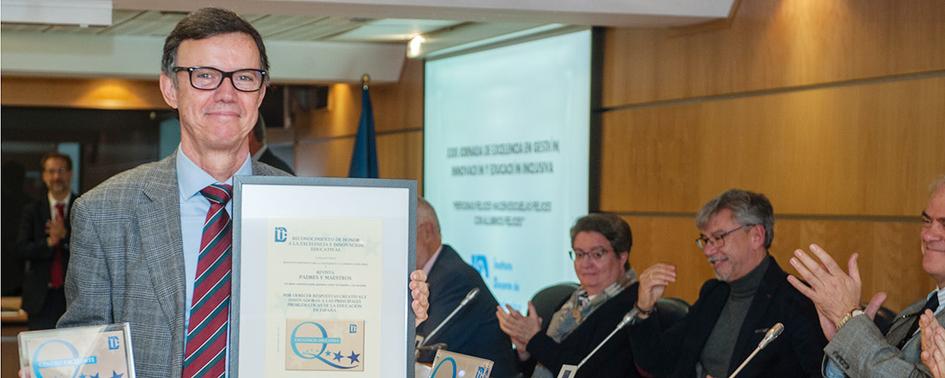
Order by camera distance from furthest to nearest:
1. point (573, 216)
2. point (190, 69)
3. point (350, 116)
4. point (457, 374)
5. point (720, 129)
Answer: point (350, 116)
point (573, 216)
point (720, 129)
point (457, 374)
point (190, 69)

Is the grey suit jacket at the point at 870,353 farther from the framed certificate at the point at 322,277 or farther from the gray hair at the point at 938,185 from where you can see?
the framed certificate at the point at 322,277

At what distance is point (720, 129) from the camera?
5312mm

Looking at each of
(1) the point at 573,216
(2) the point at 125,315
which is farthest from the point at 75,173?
(2) the point at 125,315

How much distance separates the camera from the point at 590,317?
4.33m

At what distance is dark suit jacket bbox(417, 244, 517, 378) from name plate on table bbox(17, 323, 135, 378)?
7.66 feet

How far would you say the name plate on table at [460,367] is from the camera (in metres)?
3.06

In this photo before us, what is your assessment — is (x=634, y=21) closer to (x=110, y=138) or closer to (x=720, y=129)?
(x=720, y=129)

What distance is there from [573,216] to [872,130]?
2459mm

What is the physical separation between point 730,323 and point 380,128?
564 centimetres

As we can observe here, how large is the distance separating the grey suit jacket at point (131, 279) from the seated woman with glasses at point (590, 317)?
2.44m

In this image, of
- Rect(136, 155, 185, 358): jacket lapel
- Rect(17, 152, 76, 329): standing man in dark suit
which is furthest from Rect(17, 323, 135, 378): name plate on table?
Rect(17, 152, 76, 329): standing man in dark suit

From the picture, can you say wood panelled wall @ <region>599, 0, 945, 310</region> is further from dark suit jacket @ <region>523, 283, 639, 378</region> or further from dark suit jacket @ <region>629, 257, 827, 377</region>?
dark suit jacket @ <region>523, 283, 639, 378</region>

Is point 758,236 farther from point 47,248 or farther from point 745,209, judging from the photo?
point 47,248

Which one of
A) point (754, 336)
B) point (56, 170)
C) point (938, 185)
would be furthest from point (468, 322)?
point (56, 170)
